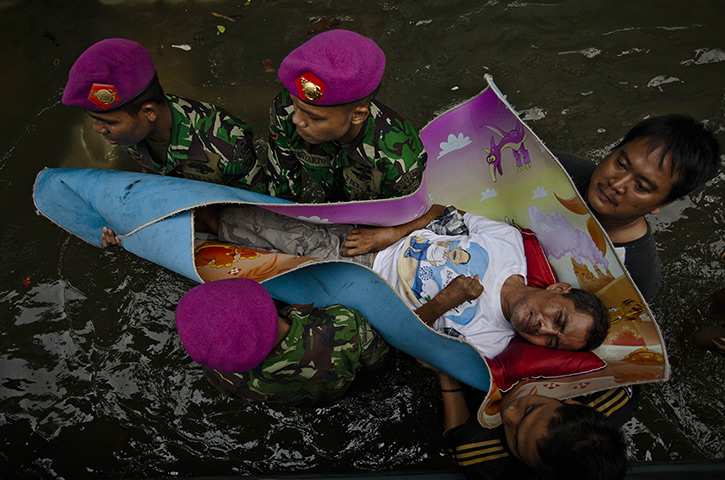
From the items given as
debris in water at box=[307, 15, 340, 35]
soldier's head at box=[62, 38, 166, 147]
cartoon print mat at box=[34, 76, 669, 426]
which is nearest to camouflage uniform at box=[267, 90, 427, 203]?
cartoon print mat at box=[34, 76, 669, 426]

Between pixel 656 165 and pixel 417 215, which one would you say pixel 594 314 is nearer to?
pixel 656 165

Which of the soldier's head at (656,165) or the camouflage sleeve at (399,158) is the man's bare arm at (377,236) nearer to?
the camouflage sleeve at (399,158)

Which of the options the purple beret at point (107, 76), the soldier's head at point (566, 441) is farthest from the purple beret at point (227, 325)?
the soldier's head at point (566, 441)

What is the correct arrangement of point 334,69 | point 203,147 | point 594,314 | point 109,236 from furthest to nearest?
point 109,236 → point 203,147 → point 594,314 → point 334,69

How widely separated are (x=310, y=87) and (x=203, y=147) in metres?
0.86

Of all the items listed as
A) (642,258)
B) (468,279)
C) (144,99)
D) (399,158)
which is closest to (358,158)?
(399,158)

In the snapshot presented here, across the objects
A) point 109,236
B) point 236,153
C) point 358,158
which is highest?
point 358,158

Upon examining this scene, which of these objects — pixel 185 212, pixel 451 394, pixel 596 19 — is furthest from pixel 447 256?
pixel 596 19

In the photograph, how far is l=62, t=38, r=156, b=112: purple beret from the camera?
201cm

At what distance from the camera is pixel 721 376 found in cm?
280

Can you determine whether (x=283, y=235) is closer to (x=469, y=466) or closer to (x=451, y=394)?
(x=451, y=394)

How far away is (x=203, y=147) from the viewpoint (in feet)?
7.97

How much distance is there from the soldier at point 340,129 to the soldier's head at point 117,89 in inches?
24.2

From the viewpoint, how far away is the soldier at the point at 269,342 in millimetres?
1734
